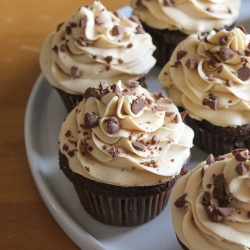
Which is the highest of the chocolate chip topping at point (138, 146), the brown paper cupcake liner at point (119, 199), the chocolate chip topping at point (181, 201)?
the chocolate chip topping at point (138, 146)

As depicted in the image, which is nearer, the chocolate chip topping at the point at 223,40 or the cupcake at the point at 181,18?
the chocolate chip topping at the point at 223,40

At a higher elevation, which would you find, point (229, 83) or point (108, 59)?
point (229, 83)

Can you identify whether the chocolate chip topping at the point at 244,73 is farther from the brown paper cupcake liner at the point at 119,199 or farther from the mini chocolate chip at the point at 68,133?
the mini chocolate chip at the point at 68,133

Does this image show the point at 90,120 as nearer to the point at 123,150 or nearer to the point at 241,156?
the point at 123,150

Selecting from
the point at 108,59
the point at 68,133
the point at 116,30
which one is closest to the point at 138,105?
the point at 68,133

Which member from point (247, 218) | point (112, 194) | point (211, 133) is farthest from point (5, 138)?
point (247, 218)

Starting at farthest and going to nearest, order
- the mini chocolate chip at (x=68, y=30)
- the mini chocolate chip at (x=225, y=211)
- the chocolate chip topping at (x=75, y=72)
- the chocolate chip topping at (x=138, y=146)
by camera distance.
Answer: the mini chocolate chip at (x=68, y=30) → the chocolate chip topping at (x=75, y=72) → the chocolate chip topping at (x=138, y=146) → the mini chocolate chip at (x=225, y=211)

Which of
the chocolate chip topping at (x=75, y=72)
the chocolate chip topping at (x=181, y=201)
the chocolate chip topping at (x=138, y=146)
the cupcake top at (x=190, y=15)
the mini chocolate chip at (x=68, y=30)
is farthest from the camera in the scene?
the cupcake top at (x=190, y=15)

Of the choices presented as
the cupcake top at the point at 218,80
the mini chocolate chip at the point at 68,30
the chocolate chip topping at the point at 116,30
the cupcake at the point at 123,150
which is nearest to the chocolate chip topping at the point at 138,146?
the cupcake at the point at 123,150
